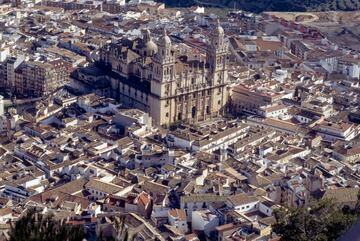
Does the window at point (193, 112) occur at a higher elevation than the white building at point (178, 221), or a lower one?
lower

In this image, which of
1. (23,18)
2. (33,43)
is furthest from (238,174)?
(23,18)

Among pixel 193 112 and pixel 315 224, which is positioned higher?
pixel 315 224

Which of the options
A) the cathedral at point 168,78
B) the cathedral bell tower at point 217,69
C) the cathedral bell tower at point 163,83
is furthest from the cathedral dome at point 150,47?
the cathedral bell tower at point 217,69

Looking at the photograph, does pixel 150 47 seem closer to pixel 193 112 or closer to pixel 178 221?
pixel 193 112

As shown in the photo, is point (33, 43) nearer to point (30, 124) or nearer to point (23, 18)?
point (23, 18)

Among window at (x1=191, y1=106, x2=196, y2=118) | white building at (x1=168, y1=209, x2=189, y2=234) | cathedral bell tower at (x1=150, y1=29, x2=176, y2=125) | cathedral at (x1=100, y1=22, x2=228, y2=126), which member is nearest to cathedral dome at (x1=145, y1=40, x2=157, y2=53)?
cathedral at (x1=100, y1=22, x2=228, y2=126)

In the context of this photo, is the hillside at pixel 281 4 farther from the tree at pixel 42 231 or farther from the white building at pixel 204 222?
the tree at pixel 42 231

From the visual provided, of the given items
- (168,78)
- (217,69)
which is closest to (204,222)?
(168,78)
